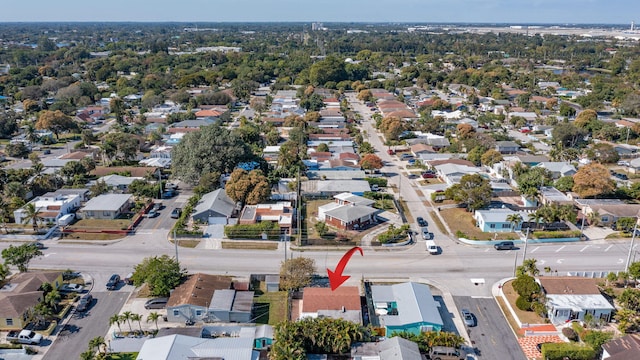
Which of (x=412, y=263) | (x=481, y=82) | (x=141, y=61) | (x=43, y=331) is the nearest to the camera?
(x=43, y=331)

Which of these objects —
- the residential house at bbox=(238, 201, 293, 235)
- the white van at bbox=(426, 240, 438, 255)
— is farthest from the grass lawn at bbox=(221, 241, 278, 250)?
the white van at bbox=(426, 240, 438, 255)

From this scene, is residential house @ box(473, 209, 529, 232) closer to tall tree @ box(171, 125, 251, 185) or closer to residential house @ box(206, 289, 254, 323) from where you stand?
residential house @ box(206, 289, 254, 323)

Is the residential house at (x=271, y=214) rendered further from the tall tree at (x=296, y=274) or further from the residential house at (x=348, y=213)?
the tall tree at (x=296, y=274)

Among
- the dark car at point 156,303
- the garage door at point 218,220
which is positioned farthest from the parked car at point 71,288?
the garage door at point 218,220

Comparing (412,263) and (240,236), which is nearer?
(412,263)

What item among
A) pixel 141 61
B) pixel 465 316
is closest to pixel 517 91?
pixel 465 316

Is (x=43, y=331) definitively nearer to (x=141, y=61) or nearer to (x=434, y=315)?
(x=434, y=315)

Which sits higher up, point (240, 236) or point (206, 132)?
point (206, 132)

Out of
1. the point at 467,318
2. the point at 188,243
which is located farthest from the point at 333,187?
the point at 467,318
